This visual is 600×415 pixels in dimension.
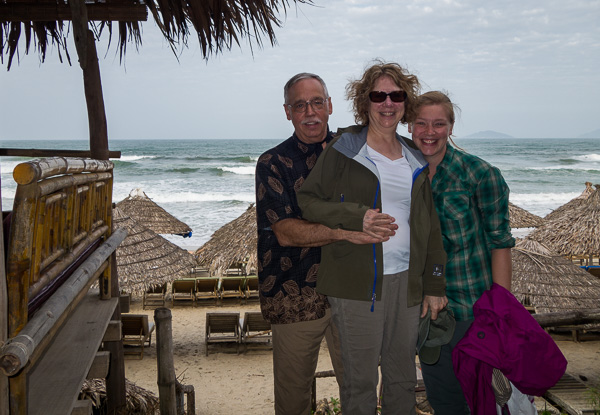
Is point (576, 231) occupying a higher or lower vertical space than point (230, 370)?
higher

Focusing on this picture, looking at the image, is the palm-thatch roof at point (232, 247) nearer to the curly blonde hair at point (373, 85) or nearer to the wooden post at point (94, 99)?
the wooden post at point (94, 99)

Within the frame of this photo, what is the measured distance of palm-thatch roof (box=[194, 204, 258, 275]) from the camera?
39.4 feet

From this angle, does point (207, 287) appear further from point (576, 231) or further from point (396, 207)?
point (396, 207)

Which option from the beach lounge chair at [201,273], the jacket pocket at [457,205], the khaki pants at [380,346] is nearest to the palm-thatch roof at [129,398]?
the khaki pants at [380,346]

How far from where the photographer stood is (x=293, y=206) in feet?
8.18

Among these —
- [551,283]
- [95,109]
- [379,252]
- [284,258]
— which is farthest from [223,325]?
[379,252]

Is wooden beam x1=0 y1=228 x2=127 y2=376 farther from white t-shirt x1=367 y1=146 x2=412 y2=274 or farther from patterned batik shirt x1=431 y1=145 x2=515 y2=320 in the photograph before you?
patterned batik shirt x1=431 y1=145 x2=515 y2=320

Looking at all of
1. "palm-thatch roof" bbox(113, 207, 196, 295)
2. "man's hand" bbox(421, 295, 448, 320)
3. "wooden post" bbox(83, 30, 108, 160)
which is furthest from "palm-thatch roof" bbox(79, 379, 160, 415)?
"palm-thatch roof" bbox(113, 207, 196, 295)

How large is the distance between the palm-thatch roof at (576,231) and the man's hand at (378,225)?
11082 mm

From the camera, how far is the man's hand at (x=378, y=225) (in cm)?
209

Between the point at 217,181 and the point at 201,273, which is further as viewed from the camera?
the point at 217,181

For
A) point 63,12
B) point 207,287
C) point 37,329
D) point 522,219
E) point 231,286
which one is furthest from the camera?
point 522,219

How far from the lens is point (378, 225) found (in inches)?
82.3

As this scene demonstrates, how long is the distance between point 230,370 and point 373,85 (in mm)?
7657
